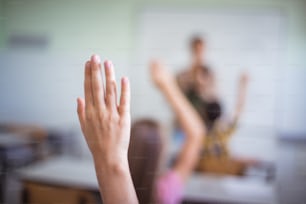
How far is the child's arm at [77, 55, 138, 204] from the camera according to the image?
10.5 inches

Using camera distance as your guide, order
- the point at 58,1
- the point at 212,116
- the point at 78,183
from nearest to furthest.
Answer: the point at 78,183, the point at 212,116, the point at 58,1

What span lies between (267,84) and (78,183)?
1543 millimetres

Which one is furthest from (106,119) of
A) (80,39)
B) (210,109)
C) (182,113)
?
(80,39)

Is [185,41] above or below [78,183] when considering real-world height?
above

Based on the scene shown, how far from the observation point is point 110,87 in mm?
268

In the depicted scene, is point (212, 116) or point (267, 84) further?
point (267, 84)

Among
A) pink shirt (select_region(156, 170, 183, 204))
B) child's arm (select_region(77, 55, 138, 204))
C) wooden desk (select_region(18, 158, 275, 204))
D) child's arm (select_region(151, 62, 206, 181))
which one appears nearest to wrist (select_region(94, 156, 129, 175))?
child's arm (select_region(77, 55, 138, 204))

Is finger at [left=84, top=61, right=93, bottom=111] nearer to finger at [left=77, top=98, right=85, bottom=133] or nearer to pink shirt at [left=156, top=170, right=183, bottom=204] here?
finger at [left=77, top=98, right=85, bottom=133]

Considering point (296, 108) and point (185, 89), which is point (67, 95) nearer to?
point (185, 89)

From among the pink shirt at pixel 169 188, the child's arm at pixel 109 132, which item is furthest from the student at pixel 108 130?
the pink shirt at pixel 169 188

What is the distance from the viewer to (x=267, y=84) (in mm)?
2354

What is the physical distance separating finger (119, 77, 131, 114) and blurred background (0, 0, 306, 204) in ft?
6.19

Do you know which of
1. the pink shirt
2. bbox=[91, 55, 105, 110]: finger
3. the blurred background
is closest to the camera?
bbox=[91, 55, 105, 110]: finger

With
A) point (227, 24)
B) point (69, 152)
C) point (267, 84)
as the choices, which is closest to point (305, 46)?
point (267, 84)
